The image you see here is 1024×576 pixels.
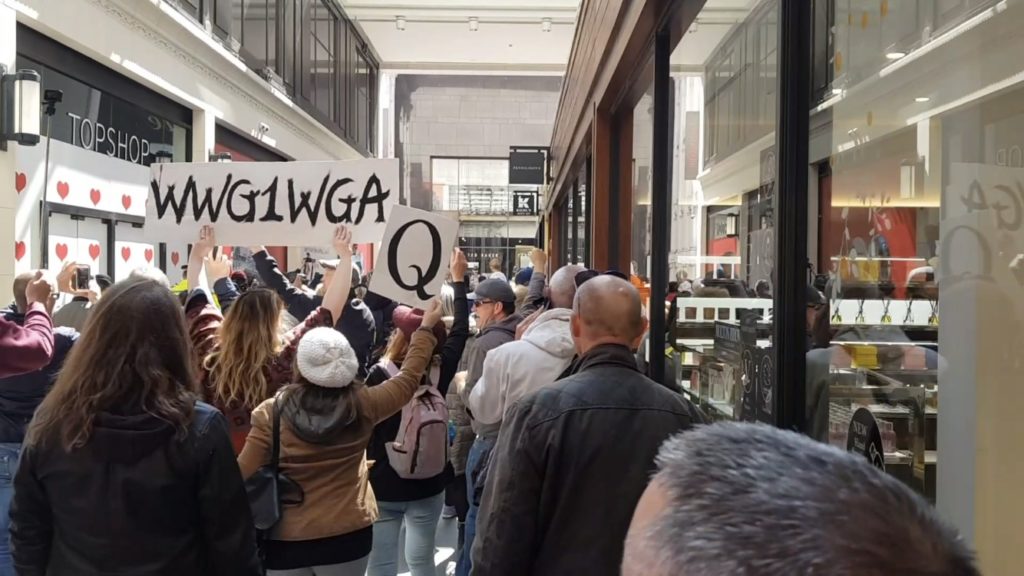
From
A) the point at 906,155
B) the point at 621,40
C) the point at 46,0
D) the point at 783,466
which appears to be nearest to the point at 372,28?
the point at 46,0

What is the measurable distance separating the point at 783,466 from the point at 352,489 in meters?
2.64

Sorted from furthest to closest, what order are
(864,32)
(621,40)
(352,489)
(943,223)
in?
(621,40) → (352,489) → (864,32) → (943,223)

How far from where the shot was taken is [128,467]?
2189mm

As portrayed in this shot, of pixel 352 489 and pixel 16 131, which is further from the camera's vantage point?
pixel 16 131

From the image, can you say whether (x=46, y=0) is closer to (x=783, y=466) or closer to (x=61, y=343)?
(x=61, y=343)

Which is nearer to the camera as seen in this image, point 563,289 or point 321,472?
point 321,472

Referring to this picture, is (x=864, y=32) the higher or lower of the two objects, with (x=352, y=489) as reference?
higher

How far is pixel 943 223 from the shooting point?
1843mm

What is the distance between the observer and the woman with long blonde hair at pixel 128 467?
219 centimetres

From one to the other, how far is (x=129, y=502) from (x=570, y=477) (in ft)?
3.87

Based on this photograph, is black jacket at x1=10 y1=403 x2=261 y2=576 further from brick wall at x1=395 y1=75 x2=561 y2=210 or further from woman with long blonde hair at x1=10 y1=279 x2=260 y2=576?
brick wall at x1=395 y1=75 x2=561 y2=210

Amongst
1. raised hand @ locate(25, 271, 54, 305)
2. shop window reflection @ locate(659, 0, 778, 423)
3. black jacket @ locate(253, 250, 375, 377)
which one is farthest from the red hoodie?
shop window reflection @ locate(659, 0, 778, 423)

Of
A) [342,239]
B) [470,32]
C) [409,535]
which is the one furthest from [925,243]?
[470,32]

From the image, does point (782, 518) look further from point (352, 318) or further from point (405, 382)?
point (352, 318)
